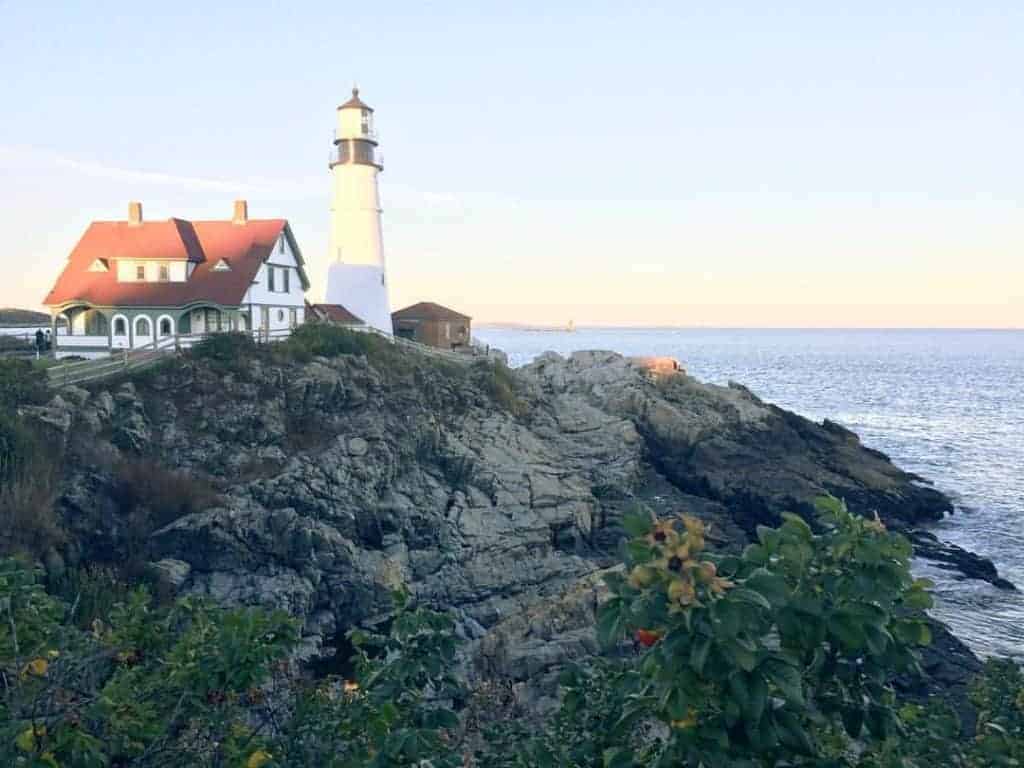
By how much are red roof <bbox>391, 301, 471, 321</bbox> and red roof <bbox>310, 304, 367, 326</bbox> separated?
5.52 meters

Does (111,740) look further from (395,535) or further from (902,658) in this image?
(395,535)

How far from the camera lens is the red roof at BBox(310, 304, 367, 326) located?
130 ft

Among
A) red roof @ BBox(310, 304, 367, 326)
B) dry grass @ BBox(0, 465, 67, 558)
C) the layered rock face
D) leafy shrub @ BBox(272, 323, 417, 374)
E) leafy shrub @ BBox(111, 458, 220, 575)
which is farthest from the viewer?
red roof @ BBox(310, 304, 367, 326)

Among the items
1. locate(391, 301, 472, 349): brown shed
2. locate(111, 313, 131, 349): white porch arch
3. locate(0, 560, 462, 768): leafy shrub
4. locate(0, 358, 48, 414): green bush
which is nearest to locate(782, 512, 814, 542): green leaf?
locate(0, 560, 462, 768): leafy shrub

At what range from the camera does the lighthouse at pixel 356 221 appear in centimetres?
4053

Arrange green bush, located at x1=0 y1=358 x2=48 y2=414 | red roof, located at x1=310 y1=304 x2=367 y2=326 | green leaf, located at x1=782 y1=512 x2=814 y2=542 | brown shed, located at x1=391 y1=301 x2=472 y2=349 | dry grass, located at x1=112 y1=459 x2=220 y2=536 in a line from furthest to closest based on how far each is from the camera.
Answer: brown shed, located at x1=391 y1=301 x2=472 y2=349
red roof, located at x1=310 y1=304 x2=367 y2=326
green bush, located at x1=0 y1=358 x2=48 y2=414
dry grass, located at x1=112 y1=459 x2=220 y2=536
green leaf, located at x1=782 y1=512 x2=814 y2=542

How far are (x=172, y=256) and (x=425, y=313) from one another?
15.1 metres

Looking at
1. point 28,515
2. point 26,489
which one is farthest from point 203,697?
point 26,489

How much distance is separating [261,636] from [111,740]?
3.47ft

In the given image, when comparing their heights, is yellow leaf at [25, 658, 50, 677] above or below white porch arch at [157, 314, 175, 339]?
below

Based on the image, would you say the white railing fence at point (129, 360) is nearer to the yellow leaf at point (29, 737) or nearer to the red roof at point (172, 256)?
the red roof at point (172, 256)

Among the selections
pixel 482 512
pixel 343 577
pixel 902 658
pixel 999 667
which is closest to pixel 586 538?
pixel 482 512

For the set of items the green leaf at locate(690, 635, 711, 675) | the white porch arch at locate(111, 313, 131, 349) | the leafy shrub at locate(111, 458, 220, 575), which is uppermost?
the white porch arch at locate(111, 313, 131, 349)

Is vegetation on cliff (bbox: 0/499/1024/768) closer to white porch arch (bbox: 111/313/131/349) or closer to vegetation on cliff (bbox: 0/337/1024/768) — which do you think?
vegetation on cliff (bbox: 0/337/1024/768)
